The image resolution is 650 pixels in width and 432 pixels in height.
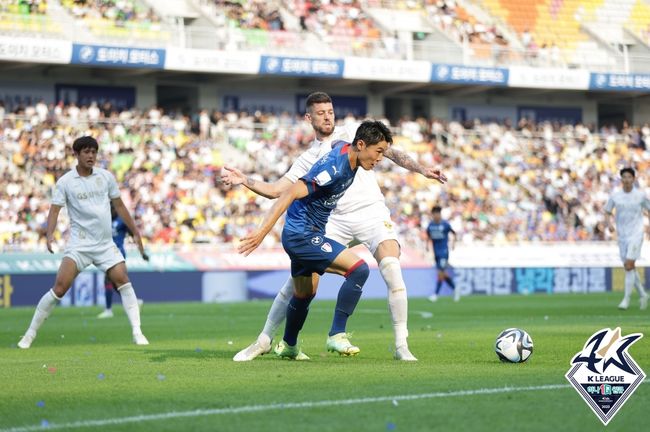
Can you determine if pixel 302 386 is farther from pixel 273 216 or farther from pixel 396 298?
pixel 396 298

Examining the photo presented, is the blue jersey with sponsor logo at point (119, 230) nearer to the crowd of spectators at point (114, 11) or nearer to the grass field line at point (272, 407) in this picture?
the grass field line at point (272, 407)

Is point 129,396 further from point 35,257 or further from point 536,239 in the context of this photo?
point 536,239

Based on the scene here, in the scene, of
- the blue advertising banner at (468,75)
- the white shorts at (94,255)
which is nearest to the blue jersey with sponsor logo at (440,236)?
the blue advertising banner at (468,75)

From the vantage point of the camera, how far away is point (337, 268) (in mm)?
10562

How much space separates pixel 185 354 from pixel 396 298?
2.46 meters

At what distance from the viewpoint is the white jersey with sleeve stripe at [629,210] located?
21.8 m

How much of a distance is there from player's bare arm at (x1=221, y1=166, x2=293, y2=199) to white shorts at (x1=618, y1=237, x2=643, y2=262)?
12377 millimetres

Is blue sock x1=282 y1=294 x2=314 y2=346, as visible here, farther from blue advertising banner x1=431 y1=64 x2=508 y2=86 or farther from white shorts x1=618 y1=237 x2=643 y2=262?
blue advertising banner x1=431 y1=64 x2=508 y2=86

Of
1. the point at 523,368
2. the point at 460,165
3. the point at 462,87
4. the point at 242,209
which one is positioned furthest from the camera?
the point at 462,87

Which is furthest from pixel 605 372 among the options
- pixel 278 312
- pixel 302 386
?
pixel 278 312

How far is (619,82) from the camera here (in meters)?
48.3

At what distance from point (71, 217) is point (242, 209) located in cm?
2247

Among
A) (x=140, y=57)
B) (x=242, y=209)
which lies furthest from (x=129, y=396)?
(x=140, y=57)

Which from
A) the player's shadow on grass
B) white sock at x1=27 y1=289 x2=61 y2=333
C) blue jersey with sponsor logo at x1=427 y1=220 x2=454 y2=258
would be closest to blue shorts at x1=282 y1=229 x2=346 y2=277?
the player's shadow on grass
